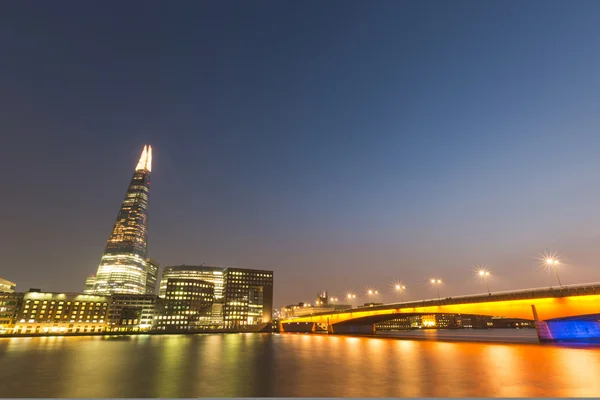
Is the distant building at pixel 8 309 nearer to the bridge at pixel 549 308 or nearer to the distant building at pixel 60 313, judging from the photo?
the distant building at pixel 60 313

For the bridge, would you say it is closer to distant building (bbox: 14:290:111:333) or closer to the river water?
the river water

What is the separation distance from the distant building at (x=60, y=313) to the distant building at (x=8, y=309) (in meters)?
2.14

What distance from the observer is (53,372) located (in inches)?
1342

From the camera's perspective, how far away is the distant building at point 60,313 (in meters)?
172

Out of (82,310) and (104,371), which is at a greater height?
(82,310)

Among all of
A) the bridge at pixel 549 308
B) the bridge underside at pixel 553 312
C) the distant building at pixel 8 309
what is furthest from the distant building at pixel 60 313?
the bridge underside at pixel 553 312

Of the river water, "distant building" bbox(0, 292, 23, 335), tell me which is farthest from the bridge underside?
"distant building" bbox(0, 292, 23, 335)

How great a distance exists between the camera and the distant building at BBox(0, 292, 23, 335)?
16675cm

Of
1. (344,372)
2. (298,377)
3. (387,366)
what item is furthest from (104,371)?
(387,366)

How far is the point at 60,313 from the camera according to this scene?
588 ft

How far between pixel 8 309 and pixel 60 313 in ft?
76.0

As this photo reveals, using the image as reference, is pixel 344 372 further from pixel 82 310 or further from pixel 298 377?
pixel 82 310

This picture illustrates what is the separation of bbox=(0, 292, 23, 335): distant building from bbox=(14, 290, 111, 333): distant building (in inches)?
84.2

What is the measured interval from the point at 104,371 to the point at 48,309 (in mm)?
189177
